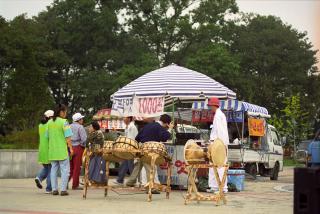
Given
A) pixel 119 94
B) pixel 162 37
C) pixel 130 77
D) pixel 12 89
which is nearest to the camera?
pixel 119 94

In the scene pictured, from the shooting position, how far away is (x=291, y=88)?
214 ft

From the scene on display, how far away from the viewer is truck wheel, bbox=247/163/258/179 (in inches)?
954

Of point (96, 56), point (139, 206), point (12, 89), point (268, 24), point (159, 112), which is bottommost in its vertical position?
point (139, 206)

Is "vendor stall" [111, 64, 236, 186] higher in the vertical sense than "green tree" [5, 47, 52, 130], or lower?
lower

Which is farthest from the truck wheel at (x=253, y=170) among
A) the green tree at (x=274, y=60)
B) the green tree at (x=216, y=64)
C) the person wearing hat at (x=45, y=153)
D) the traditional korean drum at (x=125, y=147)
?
the green tree at (x=274, y=60)

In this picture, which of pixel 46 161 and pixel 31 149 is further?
pixel 31 149

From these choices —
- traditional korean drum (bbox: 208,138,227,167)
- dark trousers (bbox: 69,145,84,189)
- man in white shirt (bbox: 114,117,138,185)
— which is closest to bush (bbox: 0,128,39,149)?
man in white shirt (bbox: 114,117,138,185)

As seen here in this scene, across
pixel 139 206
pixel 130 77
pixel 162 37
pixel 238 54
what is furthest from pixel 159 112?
pixel 238 54

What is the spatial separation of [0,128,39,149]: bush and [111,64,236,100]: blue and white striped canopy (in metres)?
5.96

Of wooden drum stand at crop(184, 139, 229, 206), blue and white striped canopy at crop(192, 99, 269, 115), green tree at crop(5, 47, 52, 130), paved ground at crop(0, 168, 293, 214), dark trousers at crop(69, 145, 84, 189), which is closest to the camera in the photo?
paved ground at crop(0, 168, 293, 214)

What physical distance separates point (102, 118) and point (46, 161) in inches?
515

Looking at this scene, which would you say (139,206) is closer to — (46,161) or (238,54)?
(46,161)

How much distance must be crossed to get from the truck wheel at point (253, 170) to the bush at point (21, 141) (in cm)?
724

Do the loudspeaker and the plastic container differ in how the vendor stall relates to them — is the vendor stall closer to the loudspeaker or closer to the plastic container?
the plastic container
